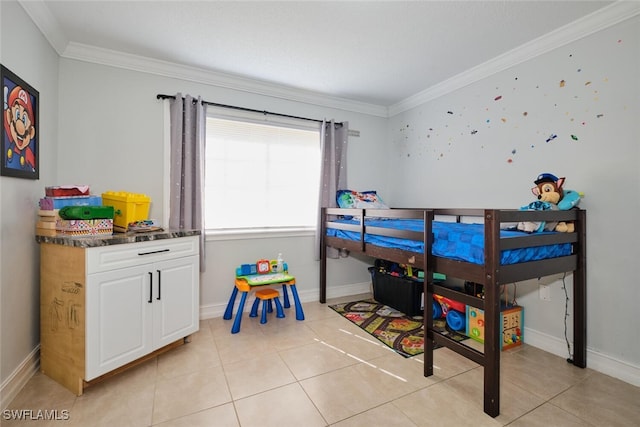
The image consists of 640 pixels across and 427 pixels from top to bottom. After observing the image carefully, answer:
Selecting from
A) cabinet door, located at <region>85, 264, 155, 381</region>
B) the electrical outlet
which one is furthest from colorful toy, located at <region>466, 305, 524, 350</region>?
cabinet door, located at <region>85, 264, 155, 381</region>

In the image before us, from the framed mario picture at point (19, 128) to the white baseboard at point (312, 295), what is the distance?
165 cm

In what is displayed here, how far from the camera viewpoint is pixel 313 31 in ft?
6.77

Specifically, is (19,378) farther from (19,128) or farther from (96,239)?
(19,128)

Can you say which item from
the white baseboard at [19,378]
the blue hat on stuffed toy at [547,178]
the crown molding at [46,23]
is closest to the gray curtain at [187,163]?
the crown molding at [46,23]

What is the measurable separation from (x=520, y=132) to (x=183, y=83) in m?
2.92

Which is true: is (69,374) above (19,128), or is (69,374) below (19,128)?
below

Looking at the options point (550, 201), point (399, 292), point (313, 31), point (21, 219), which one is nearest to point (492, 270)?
point (550, 201)

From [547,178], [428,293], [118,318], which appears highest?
[547,178]

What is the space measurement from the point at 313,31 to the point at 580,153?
6.68 feet

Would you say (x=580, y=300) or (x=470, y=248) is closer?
(x=470, y=248)

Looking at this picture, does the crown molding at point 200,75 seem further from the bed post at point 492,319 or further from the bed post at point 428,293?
the bed post at point 492,319

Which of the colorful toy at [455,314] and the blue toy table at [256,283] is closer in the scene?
the colorful toy at [455,314]

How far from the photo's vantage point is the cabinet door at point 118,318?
160 cm

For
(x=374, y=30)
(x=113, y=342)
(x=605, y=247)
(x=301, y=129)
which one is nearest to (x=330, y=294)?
(x=301, y=129)
